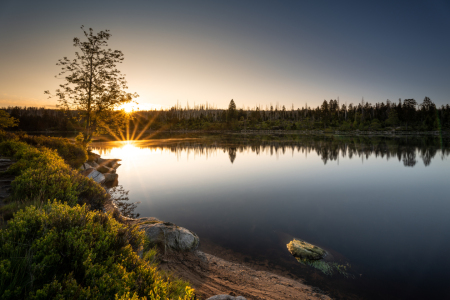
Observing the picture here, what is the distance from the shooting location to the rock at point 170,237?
7.34 meters

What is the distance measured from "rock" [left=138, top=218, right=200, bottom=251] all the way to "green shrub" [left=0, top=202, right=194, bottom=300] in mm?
2870

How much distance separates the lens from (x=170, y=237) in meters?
7.54

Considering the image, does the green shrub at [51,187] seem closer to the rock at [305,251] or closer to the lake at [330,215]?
the lake at [330,215]

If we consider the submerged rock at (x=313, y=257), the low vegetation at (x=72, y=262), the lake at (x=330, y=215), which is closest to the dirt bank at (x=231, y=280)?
the lake at (x=330, y=215)

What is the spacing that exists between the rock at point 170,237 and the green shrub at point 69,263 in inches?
113

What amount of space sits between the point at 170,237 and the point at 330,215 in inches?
348

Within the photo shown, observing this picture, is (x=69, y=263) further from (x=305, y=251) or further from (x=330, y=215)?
(x=330, y=215)

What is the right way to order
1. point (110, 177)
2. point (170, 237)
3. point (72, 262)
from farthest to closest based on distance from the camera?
1. point (110, 177)
2. point (170, 237)
3. point (72, 262)

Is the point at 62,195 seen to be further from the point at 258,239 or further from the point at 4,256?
the point at 258,239

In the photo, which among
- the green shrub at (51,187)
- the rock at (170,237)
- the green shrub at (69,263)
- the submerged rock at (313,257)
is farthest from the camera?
the rock at (170,237)

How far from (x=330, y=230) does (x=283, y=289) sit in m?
5.25

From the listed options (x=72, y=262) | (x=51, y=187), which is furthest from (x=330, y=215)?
(x=51, y=187)

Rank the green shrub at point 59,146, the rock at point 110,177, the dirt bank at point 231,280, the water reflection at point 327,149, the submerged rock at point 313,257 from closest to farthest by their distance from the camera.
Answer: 1. the dirt bank at point 231,280
2. the submerged rock at point 313,257
3. the green shrub at point 59,146
4. the rock at point 110,177
5. the water reflection at point 327,149

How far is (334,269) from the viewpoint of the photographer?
725cm
